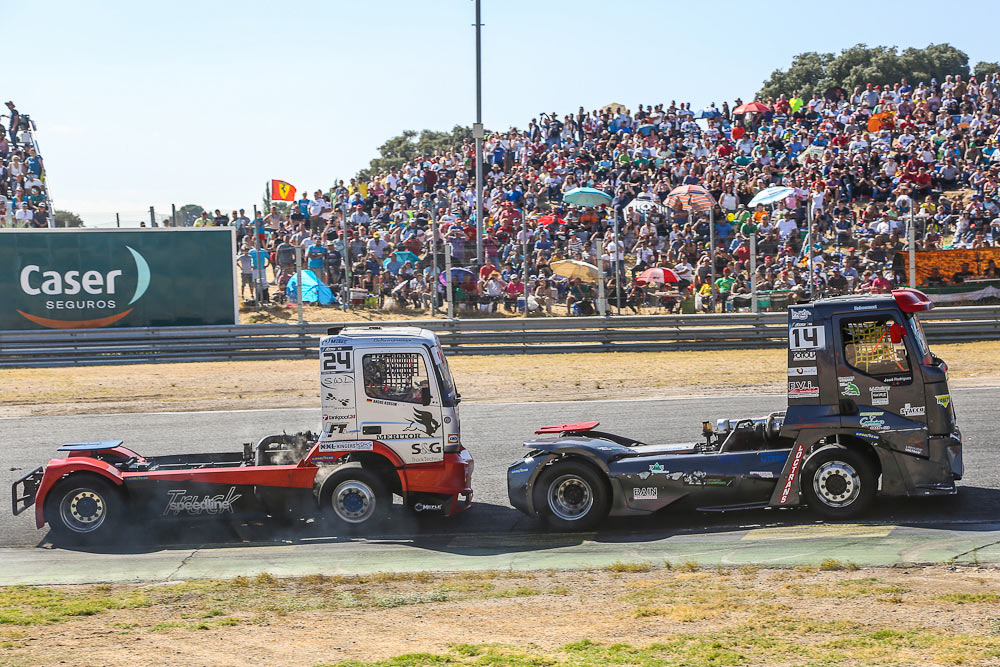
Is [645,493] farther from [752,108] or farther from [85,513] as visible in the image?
[752,108]

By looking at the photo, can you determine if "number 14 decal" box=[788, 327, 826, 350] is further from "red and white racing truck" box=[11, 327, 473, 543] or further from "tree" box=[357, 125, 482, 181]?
"tree" box=[357, 125, 482, 181]

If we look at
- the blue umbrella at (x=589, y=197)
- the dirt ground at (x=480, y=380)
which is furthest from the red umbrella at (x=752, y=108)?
the dirt ground at (x=480, y=380)

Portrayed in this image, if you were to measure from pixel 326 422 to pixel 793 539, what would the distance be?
4387mm

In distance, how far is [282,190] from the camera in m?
27.3

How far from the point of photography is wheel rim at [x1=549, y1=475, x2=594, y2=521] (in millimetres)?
9734

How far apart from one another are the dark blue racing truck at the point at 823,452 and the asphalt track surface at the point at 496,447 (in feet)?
0.99

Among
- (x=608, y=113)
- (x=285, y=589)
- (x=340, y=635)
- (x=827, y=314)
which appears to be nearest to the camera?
(x=340, y=635)

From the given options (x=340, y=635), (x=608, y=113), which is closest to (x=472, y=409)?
(x=340, y=635)

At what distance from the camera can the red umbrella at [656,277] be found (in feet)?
80.4

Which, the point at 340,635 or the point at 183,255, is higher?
the point at 183,255

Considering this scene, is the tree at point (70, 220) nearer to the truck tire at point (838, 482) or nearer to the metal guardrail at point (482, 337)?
the metal guardrail at point (482, 337)

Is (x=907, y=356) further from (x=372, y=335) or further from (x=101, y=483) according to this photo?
(x=101, y=483)

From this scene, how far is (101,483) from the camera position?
9.80m

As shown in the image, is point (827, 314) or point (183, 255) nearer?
point (827, 314)
